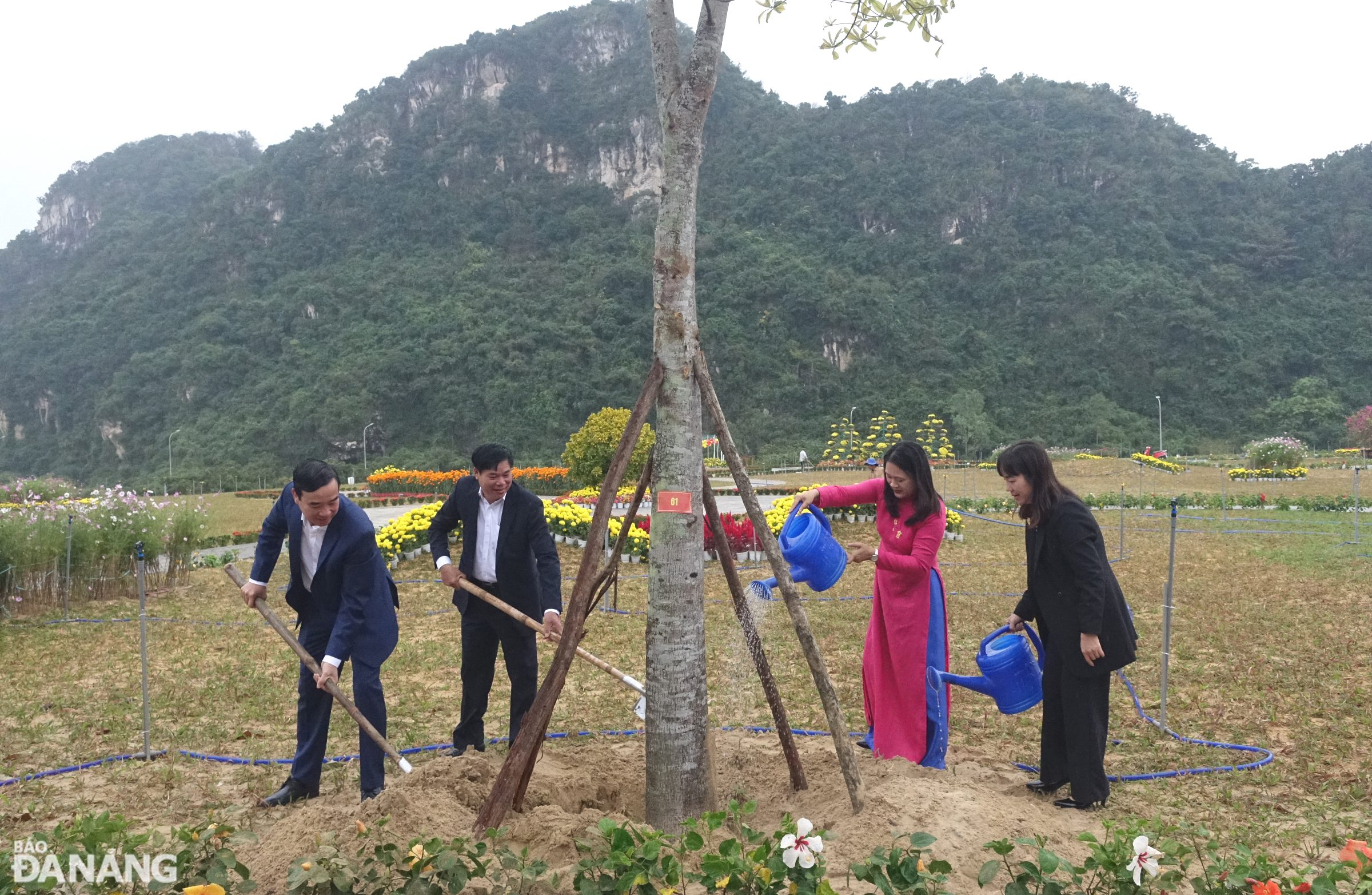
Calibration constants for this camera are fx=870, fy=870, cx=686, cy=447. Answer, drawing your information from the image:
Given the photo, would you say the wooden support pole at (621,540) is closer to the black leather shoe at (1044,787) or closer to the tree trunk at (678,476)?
the tree trunk at (678,476)

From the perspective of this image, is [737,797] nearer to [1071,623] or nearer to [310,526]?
[1071,623]

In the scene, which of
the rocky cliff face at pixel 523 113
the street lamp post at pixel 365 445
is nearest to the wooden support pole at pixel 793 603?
the street lamp post at pixel 365 445

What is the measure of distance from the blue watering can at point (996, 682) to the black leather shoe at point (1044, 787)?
12.9 inches

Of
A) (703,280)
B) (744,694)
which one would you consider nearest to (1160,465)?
(744,694)

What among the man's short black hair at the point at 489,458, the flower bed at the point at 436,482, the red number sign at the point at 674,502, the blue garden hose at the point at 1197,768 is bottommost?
the flower bed at the point at 436,482

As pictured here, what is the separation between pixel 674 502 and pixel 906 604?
4.16ft

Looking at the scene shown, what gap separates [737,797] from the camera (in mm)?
3369

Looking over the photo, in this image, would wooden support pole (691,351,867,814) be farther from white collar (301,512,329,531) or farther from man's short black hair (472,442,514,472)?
white collar (301,512,329,531)

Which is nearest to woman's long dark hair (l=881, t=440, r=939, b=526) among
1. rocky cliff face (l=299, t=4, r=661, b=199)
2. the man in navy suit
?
the man in navy suit

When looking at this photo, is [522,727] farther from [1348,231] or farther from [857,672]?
[1348,231]

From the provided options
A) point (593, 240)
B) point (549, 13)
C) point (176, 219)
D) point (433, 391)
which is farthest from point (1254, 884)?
point (549, 13)

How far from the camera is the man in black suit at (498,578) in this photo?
391 centimetres

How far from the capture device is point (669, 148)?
3170 millimetres

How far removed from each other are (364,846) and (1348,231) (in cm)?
6978
